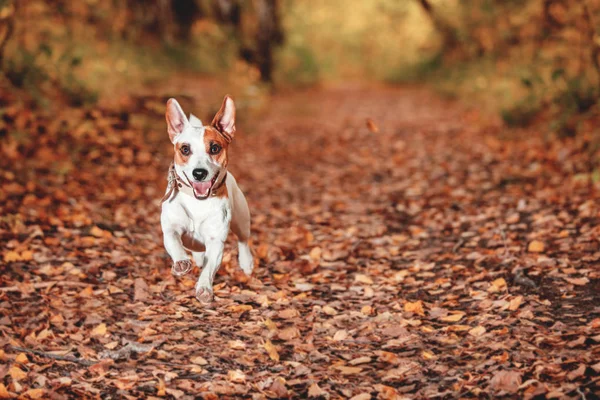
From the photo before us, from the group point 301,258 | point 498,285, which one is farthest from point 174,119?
point 498,285

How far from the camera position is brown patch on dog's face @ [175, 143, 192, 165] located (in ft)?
11.1

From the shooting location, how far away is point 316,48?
2586 cm

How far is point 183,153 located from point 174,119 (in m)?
0.21

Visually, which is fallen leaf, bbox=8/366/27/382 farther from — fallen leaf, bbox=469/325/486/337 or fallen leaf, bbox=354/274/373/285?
fallen leaf, bbox=469/325/486/337

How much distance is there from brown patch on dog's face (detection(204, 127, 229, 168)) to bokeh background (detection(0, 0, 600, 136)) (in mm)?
5547

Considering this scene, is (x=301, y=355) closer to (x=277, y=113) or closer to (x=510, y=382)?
(x=510, y=382)

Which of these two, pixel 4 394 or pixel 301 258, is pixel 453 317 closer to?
pixel 301 258

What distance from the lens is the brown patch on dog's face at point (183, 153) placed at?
11.1 feet

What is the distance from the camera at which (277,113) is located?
49.2 feet

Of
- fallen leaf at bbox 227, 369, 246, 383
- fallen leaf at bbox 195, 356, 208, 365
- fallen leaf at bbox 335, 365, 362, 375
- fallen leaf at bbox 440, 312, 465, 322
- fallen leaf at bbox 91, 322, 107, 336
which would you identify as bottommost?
fallen leaf at bbox 227, 369, 246, 383

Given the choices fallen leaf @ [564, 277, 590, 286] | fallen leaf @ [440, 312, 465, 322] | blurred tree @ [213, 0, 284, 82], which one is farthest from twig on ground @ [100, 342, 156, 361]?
blurred tree @ [213, 0, 284, 82]

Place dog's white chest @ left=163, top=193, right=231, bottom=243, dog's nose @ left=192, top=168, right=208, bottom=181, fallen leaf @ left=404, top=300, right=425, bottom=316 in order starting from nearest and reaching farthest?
dog's nose @ left=192, top=168, right=208, bottom=181 < dog's white chest @ left=163, top=193, right=231, bottom=243 < fallen leaf @ left=404, top=300, right=425, bottom=316

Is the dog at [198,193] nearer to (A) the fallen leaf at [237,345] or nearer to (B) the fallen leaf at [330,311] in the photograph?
(A) the fallen leaf at [237,345]

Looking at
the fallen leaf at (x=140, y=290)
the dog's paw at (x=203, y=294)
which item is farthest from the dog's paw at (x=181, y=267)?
the fallen leaf at (x=140, y=290)
